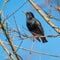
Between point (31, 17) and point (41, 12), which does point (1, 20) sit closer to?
point (41, 12)

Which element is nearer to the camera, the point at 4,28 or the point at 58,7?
the point at 4,28

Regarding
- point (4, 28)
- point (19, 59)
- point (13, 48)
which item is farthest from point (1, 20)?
point (19, 59)

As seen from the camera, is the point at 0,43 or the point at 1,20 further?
the point at 0,43

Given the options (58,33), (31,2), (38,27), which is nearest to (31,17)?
(38,27)

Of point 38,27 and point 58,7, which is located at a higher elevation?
point 58,7

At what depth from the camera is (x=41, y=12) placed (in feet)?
10.6

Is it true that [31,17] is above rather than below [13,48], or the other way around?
below

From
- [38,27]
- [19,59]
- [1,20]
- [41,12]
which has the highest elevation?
[1,20]

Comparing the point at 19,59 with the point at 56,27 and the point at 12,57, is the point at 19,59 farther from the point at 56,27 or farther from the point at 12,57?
the point at 56,27

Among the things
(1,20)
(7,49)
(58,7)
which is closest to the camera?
(1,20)

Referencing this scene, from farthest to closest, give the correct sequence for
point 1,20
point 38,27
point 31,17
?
point 31,17
point 38,27
point 1,20

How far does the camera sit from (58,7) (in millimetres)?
2904

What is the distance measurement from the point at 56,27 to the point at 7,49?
23.2 inches

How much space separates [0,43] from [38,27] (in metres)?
2.56
